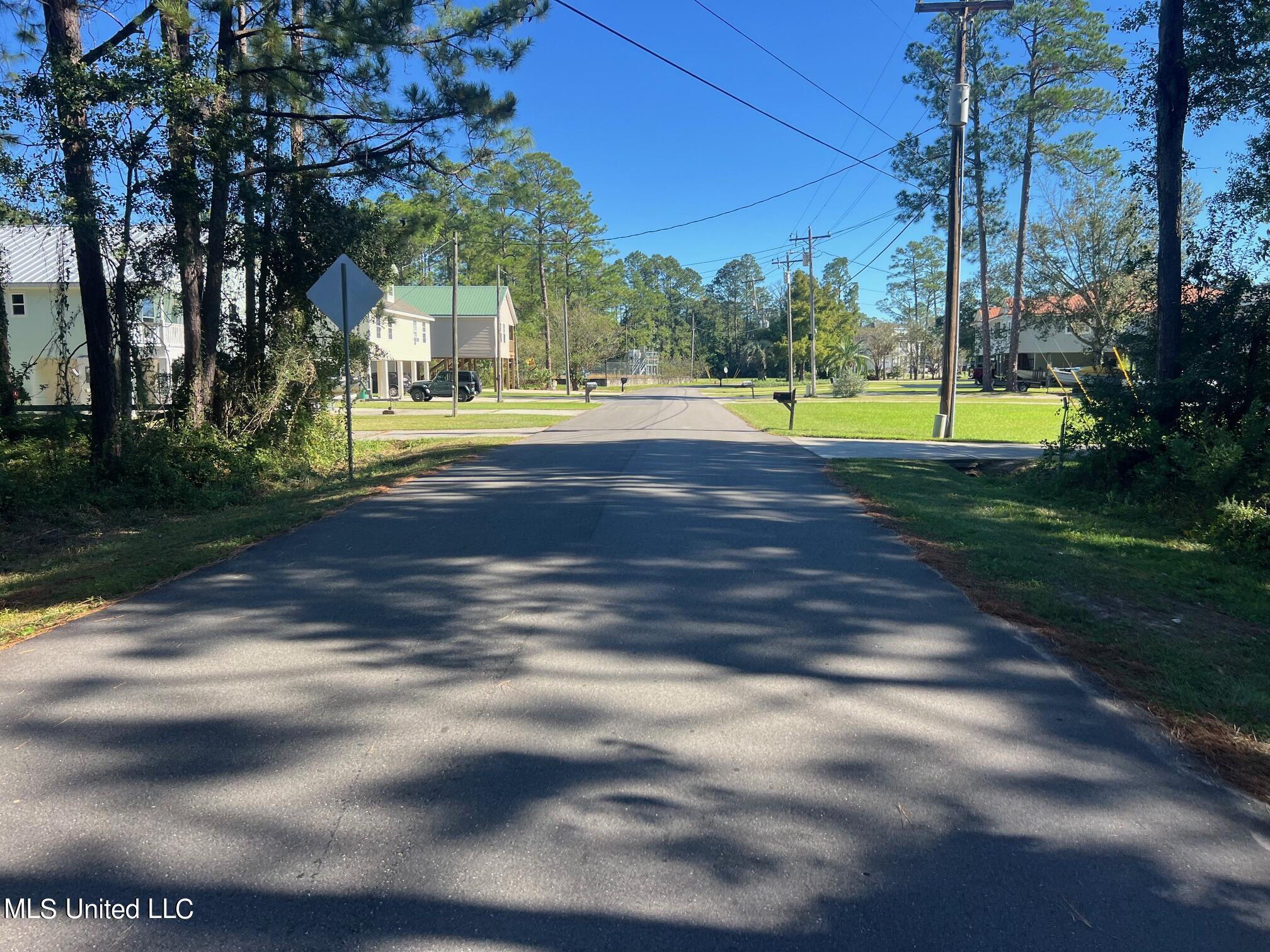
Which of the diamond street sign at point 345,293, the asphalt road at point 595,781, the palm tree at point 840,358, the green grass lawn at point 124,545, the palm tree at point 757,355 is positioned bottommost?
the asphalt road at point 595,781

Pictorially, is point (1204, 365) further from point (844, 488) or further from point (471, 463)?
Result: point (471, 463)

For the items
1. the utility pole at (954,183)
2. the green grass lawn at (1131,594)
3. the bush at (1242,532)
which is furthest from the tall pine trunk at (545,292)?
the bush at (1242,532)

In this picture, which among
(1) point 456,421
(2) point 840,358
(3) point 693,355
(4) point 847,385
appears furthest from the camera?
(3) point 693,355

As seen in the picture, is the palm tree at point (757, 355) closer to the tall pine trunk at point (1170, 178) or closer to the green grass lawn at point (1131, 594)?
the tall pine trunk at point (1170, 178)

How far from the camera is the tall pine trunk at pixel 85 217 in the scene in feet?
31.6

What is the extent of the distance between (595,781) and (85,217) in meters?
9.83

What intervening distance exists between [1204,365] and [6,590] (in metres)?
13.6

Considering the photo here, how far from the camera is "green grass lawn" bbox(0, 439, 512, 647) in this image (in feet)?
21.4

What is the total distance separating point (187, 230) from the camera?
38.7ft

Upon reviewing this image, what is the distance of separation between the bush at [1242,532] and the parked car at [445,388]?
38580 mm

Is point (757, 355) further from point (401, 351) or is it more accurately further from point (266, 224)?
point (266, 224)

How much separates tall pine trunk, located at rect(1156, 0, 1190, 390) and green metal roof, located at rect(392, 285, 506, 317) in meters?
48.9

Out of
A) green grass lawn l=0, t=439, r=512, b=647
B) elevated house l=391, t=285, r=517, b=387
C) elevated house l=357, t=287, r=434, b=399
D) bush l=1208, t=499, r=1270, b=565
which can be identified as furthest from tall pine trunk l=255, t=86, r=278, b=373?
elevated house l=391, t=285, r=517, b=387

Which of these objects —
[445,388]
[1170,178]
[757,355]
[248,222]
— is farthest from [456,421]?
[757,355]
